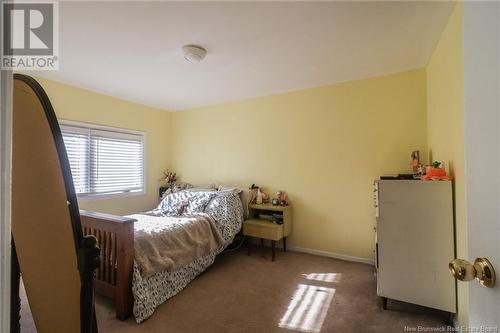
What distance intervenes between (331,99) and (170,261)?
8.79ft

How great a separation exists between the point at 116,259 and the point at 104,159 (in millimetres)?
2034

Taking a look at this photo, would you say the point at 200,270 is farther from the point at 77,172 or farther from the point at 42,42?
the point at 42,42

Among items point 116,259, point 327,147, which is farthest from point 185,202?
point 327,147

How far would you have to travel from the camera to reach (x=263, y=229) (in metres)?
3.06

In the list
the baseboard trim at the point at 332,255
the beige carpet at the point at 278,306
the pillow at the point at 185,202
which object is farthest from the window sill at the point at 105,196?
the baseboard trim at the point at 332,255

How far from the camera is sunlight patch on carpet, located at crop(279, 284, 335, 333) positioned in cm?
179

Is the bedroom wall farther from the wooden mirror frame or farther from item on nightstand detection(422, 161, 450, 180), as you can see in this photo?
the wooden mirror frame

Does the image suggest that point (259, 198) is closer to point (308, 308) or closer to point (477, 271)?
point (308, 308)

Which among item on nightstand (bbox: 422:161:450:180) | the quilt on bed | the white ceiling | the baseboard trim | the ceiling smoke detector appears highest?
the white ceiling

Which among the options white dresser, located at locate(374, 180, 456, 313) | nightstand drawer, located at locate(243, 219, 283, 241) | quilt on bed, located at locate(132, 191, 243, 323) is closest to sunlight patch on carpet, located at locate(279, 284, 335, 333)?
white dresser, located at locate(374, 180, 456, 313)

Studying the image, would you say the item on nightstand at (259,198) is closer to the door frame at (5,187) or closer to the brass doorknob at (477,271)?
the brass doorknob at (477,271)

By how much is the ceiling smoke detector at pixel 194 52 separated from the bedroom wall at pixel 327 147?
1502mm

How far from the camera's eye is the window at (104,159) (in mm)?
3088

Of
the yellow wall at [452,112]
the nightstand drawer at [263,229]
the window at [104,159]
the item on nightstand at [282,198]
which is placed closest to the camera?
the yellow wall at [452,112]
